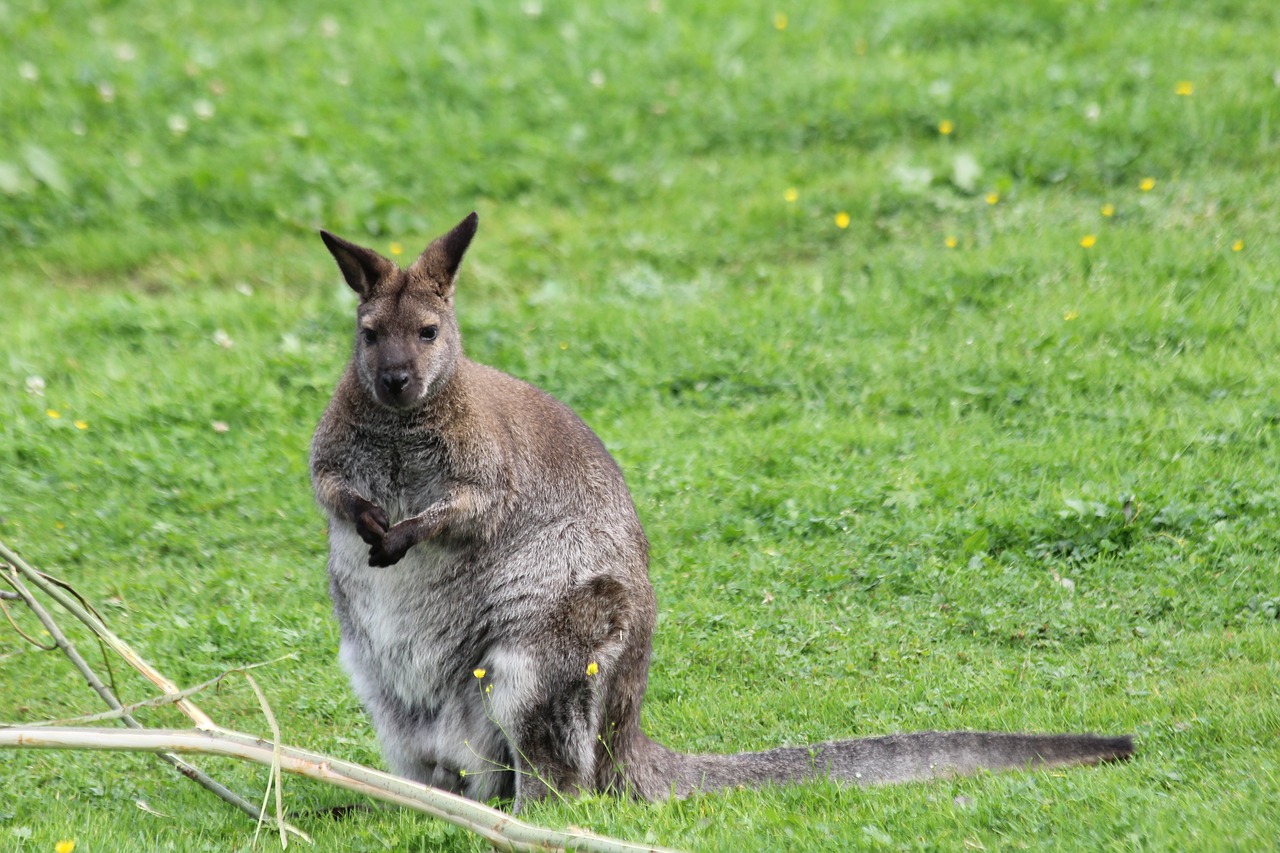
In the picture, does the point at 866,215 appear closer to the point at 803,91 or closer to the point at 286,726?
the point at 803,91

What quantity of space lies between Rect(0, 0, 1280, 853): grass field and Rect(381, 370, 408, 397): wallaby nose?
4.99 ft

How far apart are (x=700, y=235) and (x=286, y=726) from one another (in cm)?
551

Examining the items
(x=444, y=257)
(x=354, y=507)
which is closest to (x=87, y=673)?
(x=354, y=507)

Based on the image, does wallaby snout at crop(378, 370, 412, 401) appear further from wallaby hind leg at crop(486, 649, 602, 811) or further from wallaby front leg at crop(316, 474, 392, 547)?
wallaby hind leg at crop(486, 649, 602, 811)

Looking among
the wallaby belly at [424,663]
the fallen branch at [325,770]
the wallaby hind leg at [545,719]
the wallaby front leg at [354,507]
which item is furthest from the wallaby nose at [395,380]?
the fallen branch at [325,770]

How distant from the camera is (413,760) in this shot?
5.26 metres

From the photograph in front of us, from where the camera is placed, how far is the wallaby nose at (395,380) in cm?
509

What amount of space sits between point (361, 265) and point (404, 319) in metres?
0.27

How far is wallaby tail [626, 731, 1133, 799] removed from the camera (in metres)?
4.73

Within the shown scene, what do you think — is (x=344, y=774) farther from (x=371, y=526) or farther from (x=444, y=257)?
(x=444, y=257)

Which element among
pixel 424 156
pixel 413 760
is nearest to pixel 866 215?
pixel 424 156

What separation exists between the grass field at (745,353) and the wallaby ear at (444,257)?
186 cm

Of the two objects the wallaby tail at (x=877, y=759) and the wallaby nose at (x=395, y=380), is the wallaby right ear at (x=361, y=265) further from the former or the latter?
the wallaby tail at (x=877, y=759)

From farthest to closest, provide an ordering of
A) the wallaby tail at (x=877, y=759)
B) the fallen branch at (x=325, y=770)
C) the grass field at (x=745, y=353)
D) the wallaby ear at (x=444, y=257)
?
1. the grass field at (x=745, y=353)
2. the wallaby ear at (x=444, y=257)
3. the wallaby tail at (x=877, y=759)
4. the fallen branch at (x=325, y=770)
